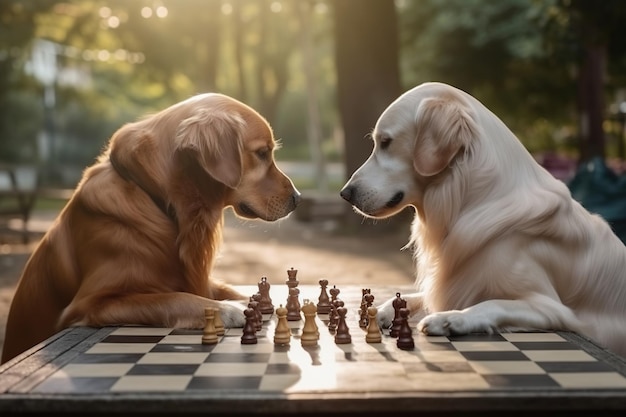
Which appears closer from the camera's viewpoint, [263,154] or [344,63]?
[263,154]

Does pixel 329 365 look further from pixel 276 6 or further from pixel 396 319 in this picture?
pixel 276 6

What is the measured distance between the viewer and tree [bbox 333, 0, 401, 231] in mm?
13734

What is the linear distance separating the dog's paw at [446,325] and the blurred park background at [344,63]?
764 centimetres

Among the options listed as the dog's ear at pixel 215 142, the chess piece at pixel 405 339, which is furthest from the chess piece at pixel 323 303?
the chess piece at pixel 405 339

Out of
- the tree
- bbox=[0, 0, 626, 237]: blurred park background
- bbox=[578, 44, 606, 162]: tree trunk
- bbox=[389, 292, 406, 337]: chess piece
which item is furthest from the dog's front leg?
bbox=[578, 44, 606, 162]: tree trunk

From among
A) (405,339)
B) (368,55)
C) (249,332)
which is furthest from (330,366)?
(368,55)

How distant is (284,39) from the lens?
42875 millimetres

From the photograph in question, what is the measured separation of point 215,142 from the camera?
3.71m

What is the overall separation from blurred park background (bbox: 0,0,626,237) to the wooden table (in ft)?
26.1

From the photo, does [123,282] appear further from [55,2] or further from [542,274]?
[55,2]

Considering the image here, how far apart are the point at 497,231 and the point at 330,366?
3.65 feet

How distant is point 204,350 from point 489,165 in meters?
1.46

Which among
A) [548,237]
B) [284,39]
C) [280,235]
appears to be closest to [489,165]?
[548,237]

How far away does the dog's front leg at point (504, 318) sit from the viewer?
3.22 metres
